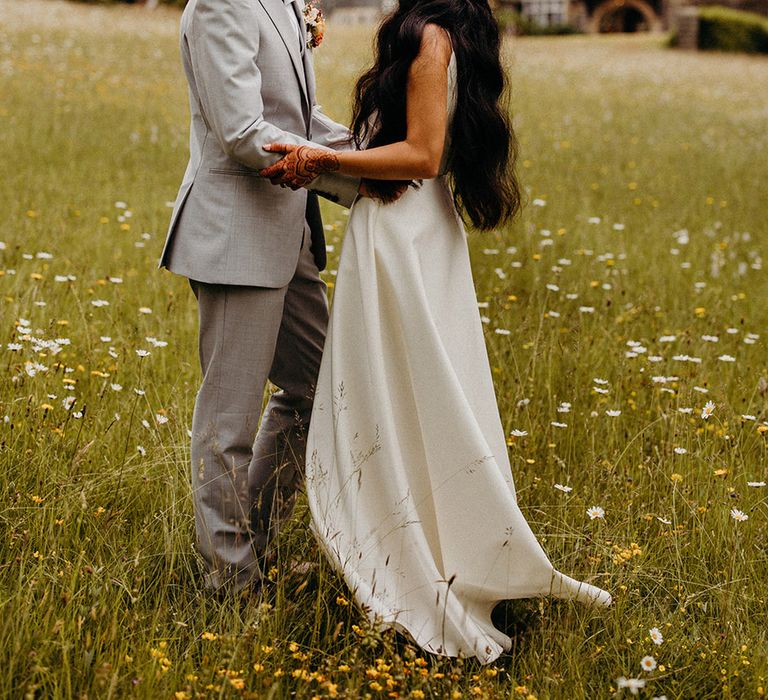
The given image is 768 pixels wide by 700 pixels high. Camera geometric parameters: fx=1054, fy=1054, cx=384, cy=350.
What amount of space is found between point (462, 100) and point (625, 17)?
1849 inches

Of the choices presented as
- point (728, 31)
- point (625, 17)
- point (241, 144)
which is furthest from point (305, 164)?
point (625, 17)

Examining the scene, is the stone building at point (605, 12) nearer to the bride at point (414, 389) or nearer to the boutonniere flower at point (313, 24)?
the boutonniere flower at point (313, 24)

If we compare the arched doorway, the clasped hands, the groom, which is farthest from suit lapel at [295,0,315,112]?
the arched doorway

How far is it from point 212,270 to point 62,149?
22.3ft

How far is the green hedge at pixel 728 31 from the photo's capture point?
1264 inches

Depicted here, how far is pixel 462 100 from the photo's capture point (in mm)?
2975

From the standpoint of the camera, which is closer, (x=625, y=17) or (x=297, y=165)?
(x=297, y=165)

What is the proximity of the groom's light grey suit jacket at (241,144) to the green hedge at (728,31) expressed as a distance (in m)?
32.1

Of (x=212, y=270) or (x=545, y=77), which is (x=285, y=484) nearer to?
(x=212, y=270)

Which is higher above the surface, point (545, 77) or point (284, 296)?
point (284, 296)

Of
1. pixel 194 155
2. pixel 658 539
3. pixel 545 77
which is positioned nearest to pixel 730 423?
pixel 658 539

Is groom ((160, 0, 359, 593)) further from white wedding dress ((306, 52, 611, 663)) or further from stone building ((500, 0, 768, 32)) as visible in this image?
stone building ((500, 0, 768, 32))

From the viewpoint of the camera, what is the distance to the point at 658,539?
3.53m

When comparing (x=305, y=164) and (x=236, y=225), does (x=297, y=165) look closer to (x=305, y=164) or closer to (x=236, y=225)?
(x=305, y=164)
